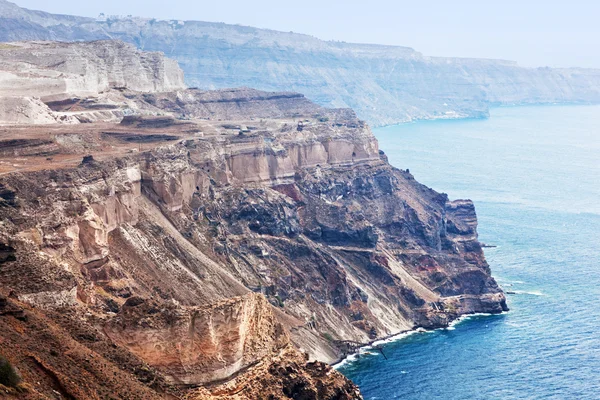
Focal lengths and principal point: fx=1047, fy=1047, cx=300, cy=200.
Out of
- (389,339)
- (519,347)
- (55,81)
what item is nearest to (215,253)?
(389,339)

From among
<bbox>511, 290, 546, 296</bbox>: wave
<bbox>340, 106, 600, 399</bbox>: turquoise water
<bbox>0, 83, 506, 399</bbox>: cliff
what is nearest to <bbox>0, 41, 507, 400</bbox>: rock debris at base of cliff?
<bbox>0, 83, 506, 399</bbox>: cliff

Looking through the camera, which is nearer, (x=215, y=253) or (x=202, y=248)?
(x=202, y=248)

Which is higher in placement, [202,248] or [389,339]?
[202,248]

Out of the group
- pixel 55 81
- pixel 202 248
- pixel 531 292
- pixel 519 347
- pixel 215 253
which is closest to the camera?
pixel 519 347

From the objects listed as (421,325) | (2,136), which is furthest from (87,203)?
(421,325)

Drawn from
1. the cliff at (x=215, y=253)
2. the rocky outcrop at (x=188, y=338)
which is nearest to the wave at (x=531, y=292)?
the cliff at (x=215, y=253)

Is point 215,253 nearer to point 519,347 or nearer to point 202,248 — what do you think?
point 202,248

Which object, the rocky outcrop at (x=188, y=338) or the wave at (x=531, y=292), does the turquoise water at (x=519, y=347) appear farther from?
the rocky outcrop at (x=188, y=338)

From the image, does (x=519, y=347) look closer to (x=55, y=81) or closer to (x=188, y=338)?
(x=188, y=338)

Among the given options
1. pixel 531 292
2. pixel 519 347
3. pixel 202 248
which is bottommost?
pixel 519 347

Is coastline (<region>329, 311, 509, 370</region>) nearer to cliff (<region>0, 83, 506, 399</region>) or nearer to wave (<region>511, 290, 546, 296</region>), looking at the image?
cliff (<region>0, 83, 506, 399</region>)

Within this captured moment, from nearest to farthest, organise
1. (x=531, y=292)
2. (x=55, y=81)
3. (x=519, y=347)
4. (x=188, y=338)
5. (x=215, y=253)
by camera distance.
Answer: (x=188, y=338) < (x=519, y=347) < (x=215, y=253) < (x=531, y=292) < (x=55, y=81)
